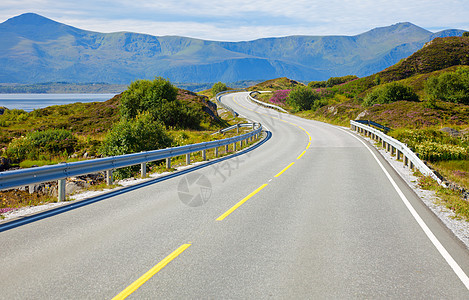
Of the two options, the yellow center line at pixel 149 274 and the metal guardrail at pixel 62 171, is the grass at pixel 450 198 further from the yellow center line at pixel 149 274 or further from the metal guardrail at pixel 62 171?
the metal guardrail at pixel 62 171

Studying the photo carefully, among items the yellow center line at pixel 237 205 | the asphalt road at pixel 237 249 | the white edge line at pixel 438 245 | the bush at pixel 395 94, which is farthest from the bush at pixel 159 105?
the white edge line at pixel 438 245

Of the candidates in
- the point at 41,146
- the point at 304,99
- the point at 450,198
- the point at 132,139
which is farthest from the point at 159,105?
the point at 304,99

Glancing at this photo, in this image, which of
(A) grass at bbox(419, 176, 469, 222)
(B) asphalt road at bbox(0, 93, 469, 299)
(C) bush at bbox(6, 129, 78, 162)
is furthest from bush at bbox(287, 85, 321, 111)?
(B) asphalt road at bbox(0, 93, 469, 299)

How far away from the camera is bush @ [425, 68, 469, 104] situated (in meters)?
40.9

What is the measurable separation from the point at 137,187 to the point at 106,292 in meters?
6.98

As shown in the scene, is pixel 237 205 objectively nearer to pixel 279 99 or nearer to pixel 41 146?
pixel 41 146

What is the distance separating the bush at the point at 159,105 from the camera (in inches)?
1455

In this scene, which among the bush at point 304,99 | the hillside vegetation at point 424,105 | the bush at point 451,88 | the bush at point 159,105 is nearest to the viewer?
the hillside vegetation at point 424,105

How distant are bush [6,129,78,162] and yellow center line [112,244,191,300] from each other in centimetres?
1936

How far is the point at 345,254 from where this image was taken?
5.41m

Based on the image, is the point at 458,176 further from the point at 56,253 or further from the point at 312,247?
the point at 56,253

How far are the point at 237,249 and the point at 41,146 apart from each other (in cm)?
2217

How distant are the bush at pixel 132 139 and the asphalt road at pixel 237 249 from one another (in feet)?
27.8

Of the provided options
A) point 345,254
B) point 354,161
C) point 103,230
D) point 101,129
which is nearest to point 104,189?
point 103,230
